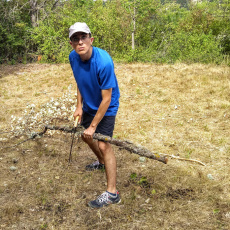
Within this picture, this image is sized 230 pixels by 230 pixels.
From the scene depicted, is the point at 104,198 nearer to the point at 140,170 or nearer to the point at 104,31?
the point at 140,170

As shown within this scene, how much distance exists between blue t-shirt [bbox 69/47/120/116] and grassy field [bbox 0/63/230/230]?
1145mm

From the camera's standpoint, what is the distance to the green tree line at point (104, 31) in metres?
11.5

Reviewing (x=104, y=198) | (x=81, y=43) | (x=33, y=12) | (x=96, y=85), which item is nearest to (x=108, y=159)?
(x=104, y=198)

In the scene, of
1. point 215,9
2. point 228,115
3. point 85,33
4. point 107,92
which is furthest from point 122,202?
point 215,9

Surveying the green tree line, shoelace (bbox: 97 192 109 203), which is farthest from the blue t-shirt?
the green tree line

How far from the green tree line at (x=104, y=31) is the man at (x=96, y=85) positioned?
8.47 meters

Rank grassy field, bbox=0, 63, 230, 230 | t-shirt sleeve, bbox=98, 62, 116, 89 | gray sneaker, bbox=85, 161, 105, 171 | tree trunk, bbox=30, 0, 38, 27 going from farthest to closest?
tree trunk, bbox=30, 0, 38, 27, gray sneaker, bbox=85, 161, 105, 171, grassy field, bbox=0, 63, 230, 230, t-shirt sleeve, bbox=98, 62, 116, 89

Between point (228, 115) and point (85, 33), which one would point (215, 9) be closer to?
point (228, 115)

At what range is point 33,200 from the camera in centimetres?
284

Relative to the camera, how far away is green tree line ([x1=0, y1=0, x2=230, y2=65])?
11500mm

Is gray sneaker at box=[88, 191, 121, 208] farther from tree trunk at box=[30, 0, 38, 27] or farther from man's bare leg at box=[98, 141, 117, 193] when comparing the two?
tree trunk at box=[30, 0, 38, 27]

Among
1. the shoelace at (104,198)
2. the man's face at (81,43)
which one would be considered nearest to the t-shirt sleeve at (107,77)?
the man's face at (81,43)

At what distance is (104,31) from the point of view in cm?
1389

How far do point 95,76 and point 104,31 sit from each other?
40.7ft
